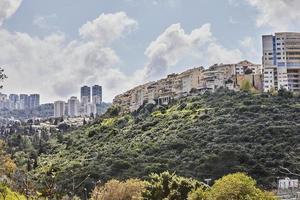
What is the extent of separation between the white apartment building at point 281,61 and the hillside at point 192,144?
8.36 metres

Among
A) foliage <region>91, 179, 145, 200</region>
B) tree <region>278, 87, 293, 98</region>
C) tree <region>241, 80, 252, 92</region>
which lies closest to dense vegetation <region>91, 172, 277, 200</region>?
foliage <region>91, 179, 145, 200</region>

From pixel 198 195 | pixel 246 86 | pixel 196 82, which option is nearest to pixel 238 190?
pixel 198 195

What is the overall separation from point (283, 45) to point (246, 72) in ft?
22.7

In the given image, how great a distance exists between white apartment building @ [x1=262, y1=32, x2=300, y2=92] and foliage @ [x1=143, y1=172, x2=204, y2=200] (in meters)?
49.1

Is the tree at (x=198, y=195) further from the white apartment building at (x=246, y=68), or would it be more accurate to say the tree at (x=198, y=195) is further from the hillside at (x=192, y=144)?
the white apartment building at (x=246, y=68)

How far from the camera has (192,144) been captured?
53.7m

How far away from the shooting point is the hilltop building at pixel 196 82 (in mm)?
79750

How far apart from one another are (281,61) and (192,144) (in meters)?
31.8

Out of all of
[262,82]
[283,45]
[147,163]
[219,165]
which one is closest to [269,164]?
[219,165]

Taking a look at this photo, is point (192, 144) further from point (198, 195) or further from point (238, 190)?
point (238, 190)

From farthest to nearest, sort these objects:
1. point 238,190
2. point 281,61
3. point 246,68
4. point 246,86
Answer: point 246,68 < point 281,61 < point 246,86 < point 238,190

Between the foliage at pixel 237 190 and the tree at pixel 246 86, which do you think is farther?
the tree at pixel 246 86

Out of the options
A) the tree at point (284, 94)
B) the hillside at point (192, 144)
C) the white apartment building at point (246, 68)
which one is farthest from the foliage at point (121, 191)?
the white apartment building at point (246, 68)

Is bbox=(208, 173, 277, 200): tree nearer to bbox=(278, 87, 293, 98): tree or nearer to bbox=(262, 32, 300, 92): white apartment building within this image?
bbox=(278, 87, 293, 98): tree
